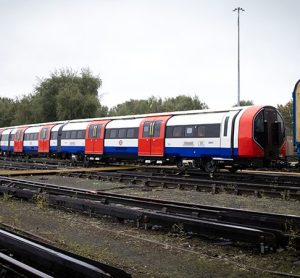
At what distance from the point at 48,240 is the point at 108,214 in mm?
2253

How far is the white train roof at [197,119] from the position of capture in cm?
2005

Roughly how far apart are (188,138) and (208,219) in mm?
12715

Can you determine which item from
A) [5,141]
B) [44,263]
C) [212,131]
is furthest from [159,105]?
[44,263]

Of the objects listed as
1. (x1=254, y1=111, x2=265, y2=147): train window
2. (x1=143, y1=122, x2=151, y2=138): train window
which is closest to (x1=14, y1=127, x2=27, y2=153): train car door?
(x1=143, y1=122, x2=151, y2=138): train window

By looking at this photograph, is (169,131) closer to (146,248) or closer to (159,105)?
(146,248)

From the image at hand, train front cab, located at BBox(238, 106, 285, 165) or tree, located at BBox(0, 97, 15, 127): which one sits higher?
tree, located at BBox(0, 97, 15, 127)

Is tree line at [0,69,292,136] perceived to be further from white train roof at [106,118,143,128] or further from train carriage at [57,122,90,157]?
white train roof at [106,118,143,128]

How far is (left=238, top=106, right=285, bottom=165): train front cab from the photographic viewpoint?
18578 millimetres

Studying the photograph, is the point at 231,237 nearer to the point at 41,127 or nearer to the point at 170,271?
the point at 170,271

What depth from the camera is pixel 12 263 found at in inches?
226

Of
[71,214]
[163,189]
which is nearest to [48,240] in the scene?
[71,214]

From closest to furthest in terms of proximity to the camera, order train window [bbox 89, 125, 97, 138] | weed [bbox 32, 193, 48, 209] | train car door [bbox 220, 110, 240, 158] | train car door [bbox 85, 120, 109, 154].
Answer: weed [bbox 32, 193, 48, 209], train car door [bbox 220, 110, 240, 158], train car door [bbox 85, 120, 109, 154], train window [bbox 89, 125, 97, 138]

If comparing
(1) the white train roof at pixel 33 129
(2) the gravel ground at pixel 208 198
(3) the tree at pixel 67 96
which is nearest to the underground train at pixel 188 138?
(2) the gravel ground at pixel 208 198

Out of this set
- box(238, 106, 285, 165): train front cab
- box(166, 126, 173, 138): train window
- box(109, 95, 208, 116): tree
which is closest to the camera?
box(238, 106, 285, 165): train front cab
